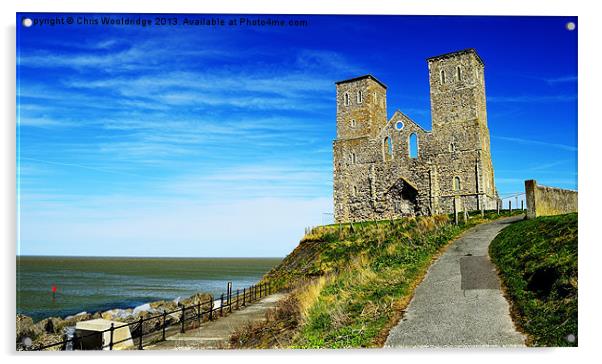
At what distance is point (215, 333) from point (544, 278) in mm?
6260

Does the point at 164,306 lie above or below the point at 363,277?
below

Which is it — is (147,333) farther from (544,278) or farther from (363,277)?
(544,278)

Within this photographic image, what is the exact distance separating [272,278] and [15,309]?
11.2 meters

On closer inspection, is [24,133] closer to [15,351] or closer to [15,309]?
[15,309]

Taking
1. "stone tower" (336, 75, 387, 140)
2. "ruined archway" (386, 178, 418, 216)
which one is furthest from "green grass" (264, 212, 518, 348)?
"stone tower" (336, 75, 387, 140)

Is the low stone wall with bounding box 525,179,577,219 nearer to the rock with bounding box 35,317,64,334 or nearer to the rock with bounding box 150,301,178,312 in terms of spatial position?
the rock with bounding box 150,301,178,312

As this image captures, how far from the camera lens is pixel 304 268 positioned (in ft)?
58.1

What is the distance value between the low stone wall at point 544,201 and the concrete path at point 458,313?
325cm

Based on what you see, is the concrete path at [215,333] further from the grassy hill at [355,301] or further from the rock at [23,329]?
the rock at [23,329]

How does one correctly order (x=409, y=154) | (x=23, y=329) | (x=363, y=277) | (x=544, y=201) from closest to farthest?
(x=23, y=329) → (x=363, y=277) → (x=544, y=201) → (x=409, y=154)

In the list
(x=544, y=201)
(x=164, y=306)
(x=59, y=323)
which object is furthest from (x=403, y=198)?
(x=59, y=323)

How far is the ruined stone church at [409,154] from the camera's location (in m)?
24.5

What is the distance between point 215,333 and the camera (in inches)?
403
